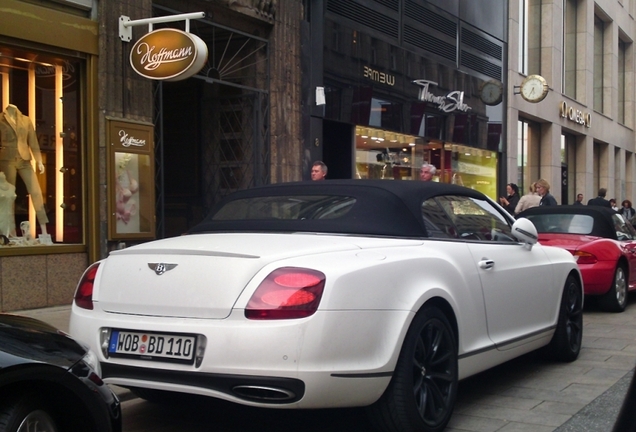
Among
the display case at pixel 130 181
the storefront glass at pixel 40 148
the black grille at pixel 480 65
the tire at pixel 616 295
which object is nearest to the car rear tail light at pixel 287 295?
the storefront glass at pixel 40 148

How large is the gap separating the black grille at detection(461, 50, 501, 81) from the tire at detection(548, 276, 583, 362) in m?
15.9

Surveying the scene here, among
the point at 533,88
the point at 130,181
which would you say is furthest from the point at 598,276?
the point at 533,88

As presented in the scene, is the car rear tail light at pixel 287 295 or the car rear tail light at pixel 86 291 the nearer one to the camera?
the car rear tail light at pixel 287 295

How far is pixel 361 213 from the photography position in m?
5.13

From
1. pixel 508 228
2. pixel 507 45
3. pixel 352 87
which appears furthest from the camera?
pixel 507 45

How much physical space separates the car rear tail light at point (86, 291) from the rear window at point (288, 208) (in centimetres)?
111

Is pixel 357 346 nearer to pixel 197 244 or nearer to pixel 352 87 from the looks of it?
pixel 197 244

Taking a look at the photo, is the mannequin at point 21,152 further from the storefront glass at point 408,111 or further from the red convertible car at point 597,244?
the storefront glass at point 408,111

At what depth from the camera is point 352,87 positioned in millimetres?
16453

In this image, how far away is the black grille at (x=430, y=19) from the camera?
19197mm

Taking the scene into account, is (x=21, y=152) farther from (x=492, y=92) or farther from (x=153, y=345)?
(x=492, y=92)

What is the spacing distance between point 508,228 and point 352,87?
10.5 m

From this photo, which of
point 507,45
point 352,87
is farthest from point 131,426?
point 507,45

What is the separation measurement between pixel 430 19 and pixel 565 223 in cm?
1050
